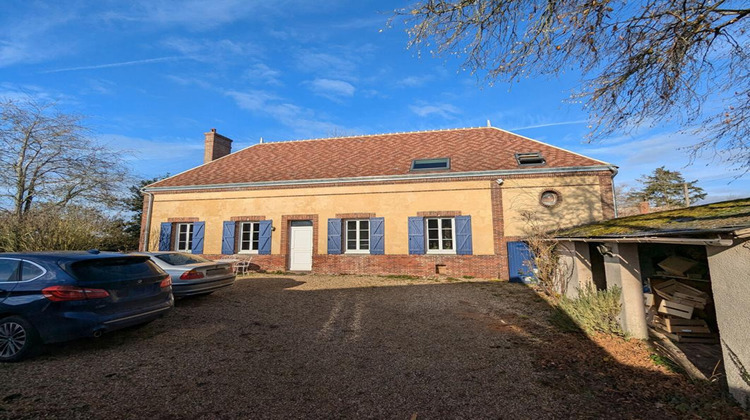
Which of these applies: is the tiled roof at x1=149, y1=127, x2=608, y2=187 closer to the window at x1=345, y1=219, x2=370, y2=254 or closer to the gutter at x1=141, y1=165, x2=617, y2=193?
the gutter at x1=141, y1=165, x2=617, y2=193

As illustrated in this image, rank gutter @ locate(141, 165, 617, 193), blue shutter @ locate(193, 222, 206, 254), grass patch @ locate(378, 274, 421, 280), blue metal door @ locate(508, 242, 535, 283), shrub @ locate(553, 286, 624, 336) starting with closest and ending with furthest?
shrub @ locate(553, 286, 624, 336) → blue metal door @ locate(508, 242, 535, 283) → gutter @ locate(141, 165, 617, 193) → grass patch @ locate(378, 274, 421, 280) → blue shutter @ locate(193, 222, 206, 254)

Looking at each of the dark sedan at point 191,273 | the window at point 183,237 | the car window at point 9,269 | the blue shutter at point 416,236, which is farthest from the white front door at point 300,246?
the car window at point 9,269

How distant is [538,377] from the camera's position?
3.76 m

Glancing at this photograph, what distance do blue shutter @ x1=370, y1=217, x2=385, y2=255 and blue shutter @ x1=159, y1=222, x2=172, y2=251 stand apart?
8879mm

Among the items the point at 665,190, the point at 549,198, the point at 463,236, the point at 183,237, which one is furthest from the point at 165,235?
the point at 665,190

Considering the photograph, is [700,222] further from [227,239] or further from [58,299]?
[227,239]

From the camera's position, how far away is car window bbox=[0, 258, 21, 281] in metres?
4.16

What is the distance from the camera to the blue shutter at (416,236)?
467 inches

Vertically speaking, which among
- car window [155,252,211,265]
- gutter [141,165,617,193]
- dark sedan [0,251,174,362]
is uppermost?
gutter [141,165,617,193]

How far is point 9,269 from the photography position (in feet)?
13.9

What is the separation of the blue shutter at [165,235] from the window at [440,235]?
1109 cm

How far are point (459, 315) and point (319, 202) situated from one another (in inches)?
309

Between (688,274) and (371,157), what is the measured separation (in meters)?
11.0

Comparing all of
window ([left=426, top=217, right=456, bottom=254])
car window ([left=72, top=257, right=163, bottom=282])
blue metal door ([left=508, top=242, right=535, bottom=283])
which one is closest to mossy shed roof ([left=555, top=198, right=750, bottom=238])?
blue metal door ([left=508, top=242, right=535, bottom=283])
